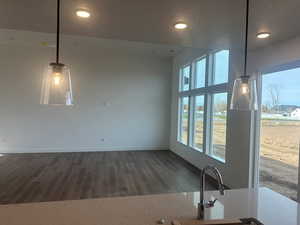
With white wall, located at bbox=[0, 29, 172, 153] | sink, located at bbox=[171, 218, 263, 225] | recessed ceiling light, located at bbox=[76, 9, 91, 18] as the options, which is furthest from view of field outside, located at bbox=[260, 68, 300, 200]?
white wall, located at bbox=[0, 29, 172, 153]

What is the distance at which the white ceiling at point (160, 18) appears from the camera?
2105mm

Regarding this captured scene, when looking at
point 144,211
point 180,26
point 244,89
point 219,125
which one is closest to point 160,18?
point 180,26

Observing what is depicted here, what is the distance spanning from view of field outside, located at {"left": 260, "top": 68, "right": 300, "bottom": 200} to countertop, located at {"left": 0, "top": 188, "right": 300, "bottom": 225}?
1.80 m

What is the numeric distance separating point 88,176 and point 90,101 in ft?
10.6

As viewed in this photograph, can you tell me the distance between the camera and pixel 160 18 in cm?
244

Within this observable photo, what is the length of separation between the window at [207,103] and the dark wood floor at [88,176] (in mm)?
774

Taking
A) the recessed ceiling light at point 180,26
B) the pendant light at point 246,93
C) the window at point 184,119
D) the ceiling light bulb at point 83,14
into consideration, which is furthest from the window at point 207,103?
the ceiling light bulb at point 83,14

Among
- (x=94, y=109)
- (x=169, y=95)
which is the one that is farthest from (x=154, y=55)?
(x=94, y=109)

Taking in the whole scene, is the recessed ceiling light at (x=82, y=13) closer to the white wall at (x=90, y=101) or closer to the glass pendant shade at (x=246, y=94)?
the glass pendant shade at (x=246, y=94)

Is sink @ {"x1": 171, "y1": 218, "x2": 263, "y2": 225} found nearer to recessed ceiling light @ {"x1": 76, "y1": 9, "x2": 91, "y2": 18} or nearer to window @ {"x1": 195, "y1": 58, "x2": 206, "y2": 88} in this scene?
recessed ceiling light @ {"x1": 76, "y1": 9, "x2": 91, "y2": 18}

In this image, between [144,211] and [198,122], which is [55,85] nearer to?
[144,211]

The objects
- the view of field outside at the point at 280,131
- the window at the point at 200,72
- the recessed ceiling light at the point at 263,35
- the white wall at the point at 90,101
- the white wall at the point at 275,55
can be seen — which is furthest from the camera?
the white wall at the point at 90,101

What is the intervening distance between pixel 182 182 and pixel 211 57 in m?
2.96

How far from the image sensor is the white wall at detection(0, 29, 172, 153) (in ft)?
22.4
